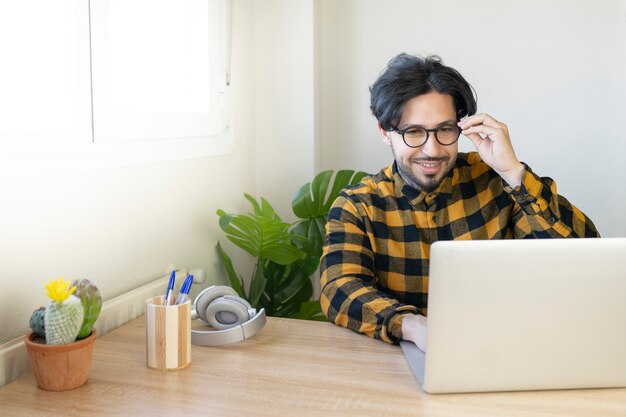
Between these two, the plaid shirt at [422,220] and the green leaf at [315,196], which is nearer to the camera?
the plaid shirt at [422,220]

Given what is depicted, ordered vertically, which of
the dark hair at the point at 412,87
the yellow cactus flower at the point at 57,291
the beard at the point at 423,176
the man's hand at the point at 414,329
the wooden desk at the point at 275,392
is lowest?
the wooden desk at the point at 275,392

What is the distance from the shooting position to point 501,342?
1174mm

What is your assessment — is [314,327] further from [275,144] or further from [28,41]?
[275,144]

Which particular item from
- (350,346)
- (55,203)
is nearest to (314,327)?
(350,346)

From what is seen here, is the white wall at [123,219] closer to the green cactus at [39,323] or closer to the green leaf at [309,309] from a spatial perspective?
the green cactus at [39,323]

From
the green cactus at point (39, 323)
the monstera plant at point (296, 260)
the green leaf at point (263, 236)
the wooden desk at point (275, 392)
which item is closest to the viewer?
the wooden desk at point (275, 392)

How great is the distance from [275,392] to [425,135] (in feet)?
2.88

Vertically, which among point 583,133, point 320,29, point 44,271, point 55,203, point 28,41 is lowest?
point 44,271

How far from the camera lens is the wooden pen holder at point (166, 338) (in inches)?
51.4

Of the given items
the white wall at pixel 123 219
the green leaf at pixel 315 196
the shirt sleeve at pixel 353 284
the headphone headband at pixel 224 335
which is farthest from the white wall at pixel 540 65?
the headphone headband at pixel 224 335

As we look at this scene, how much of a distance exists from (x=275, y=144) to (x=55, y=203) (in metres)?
1.24

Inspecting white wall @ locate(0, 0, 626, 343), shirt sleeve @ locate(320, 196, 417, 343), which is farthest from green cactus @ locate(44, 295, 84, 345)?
white wall @ locate(0, 0, 626, 343)

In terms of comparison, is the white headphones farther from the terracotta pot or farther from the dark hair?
the dark hair

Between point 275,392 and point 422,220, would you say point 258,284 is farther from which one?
point 275,392
